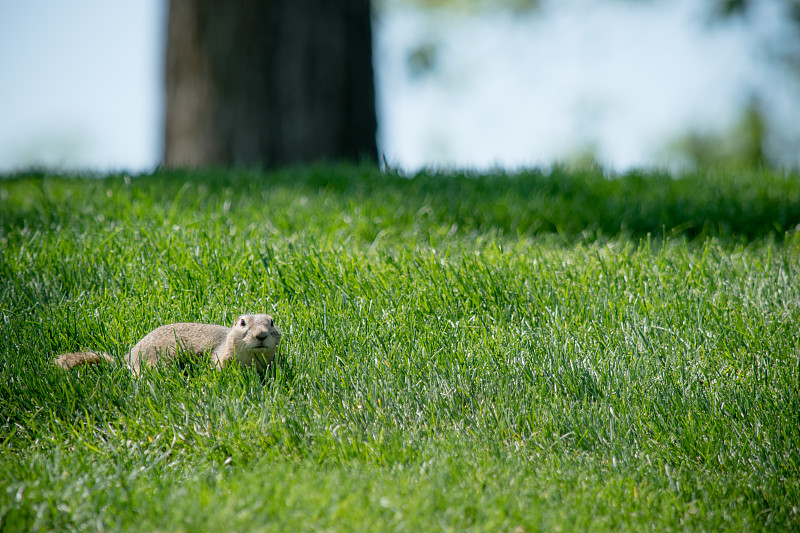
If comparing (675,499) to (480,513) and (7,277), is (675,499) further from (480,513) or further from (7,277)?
(7,277)

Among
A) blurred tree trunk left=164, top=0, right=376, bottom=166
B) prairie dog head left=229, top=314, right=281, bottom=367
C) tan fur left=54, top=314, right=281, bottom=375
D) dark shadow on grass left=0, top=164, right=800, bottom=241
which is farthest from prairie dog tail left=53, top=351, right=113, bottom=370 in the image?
blurred tree trunk left=164, top=0, right=376, bottom=166

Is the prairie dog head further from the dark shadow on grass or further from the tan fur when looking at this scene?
the dark shadow on grass

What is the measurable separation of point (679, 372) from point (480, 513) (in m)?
1.36

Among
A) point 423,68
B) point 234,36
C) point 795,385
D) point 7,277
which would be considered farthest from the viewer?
point 423,68

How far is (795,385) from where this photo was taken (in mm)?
2934

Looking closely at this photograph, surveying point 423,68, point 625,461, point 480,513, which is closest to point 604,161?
point 625,461

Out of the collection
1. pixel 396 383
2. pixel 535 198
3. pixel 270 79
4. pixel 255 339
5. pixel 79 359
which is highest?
pixel 270 79

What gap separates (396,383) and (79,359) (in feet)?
4.78

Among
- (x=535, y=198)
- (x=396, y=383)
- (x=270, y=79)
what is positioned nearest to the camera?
(x=396, y=383)

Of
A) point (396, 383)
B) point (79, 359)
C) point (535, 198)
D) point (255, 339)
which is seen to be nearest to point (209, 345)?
point (255, 339)

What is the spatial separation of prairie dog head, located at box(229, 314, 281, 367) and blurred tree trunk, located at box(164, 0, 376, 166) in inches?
208

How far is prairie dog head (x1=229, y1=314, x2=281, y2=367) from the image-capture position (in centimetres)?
276

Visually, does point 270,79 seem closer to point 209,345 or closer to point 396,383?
point 209,345

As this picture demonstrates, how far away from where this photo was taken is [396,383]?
9.69 ft
